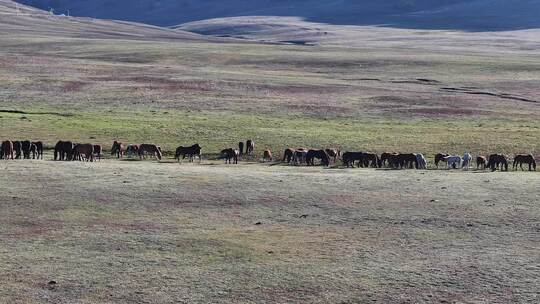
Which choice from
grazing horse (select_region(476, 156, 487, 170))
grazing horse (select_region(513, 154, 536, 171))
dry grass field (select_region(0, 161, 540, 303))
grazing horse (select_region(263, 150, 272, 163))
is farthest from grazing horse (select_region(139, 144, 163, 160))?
grazing horse (select_region(513, 154, 536, 171))

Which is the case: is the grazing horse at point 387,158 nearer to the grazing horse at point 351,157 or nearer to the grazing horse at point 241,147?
the grazing horse at point 351,157

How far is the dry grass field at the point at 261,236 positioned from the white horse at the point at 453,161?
6593 mm

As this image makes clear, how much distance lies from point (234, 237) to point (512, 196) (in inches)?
451

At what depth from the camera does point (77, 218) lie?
89.4ft

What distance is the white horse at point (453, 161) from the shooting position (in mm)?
42594

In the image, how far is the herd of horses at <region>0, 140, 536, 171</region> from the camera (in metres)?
41.2

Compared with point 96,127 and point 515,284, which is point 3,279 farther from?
point 96,127

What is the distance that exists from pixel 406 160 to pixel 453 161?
2.49m

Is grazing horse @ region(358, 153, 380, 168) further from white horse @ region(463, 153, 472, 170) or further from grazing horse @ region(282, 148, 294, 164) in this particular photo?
white horse @ region(463, 153, 472, 170)

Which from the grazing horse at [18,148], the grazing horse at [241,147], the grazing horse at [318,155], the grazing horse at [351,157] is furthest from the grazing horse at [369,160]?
the grazing horse at [18,148]

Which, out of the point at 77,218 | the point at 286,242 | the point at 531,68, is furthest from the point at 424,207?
the point at 531,68

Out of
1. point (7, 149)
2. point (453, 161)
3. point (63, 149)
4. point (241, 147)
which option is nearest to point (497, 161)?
point (453, 161)

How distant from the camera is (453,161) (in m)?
42.7

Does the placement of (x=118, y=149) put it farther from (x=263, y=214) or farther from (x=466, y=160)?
(x=263, y=214)
